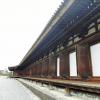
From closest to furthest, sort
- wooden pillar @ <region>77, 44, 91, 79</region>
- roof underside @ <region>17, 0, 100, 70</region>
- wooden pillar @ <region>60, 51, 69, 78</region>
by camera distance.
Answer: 1. roof underside @ <region>17, 0, 100, 70</region>
2. wooden pillar @ <region>77, 44, 91, 79</region>
3. wooden pillar @ <region>60, 51, 69, 78</region>

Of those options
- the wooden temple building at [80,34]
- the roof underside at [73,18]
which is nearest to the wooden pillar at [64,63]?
the wooden temple building at [80,34]

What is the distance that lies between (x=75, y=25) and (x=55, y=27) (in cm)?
141

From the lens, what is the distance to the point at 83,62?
7.20 meters

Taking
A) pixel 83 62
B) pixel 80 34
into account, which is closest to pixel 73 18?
pixel 80 34

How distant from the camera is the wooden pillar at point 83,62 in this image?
22.9 ft

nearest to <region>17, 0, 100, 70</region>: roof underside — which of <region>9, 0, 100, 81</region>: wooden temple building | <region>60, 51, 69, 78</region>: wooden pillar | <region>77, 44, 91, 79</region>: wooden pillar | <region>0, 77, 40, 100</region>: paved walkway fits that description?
<region>9, 0, 100, 81</region>: wooden temple building

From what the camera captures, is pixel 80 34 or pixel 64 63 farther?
pixel 64 63

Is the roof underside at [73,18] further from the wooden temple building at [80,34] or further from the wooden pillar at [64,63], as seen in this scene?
the wooden pillar at [64,63]

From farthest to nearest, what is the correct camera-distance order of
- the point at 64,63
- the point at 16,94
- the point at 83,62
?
1. the point at 16,94
2. the point at 64,63
3. the point at 83,62

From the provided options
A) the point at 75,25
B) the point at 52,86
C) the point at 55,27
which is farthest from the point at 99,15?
the point at 52,86

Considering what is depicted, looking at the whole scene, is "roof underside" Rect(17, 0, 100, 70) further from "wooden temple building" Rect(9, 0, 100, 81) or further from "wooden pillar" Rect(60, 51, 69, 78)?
"wooden pillar" Rect(60, 51, 69, 78)

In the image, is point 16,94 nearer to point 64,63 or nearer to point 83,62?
point 64,63

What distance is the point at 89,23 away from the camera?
6.68 metres

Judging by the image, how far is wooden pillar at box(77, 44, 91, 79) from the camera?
6.99m
